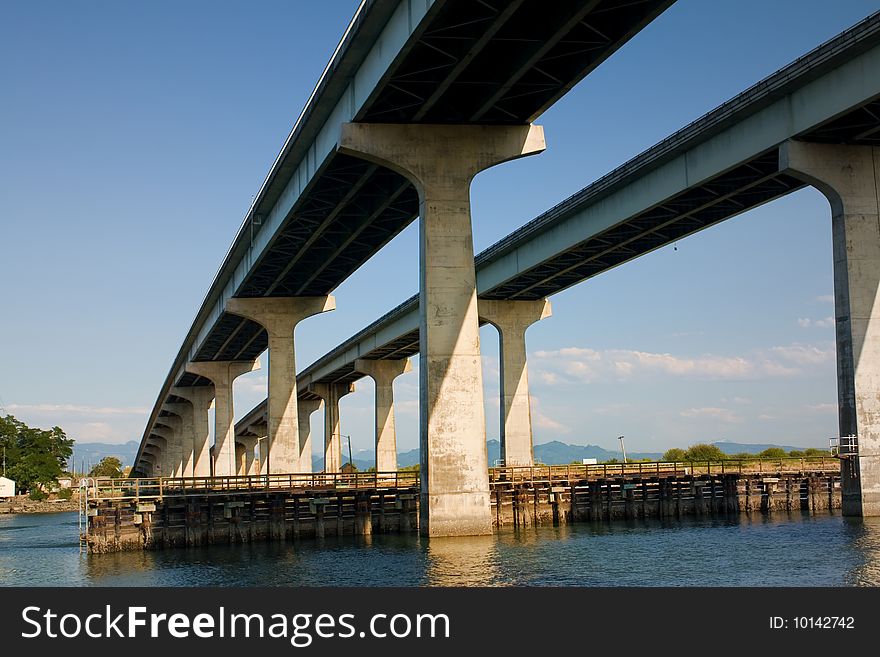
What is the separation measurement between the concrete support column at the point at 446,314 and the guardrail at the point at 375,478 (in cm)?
1082

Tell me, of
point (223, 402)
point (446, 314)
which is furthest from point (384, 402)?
point (446, 314)

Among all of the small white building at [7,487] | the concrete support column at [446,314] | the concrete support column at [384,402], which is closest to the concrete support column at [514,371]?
the concrete support column at [446,314]

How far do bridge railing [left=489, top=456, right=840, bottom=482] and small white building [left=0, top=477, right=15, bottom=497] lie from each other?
336ft

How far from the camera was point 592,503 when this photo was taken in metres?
53.9

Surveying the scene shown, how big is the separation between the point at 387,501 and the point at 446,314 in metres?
12.6

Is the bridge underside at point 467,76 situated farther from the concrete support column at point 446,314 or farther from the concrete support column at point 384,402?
the concrete support column at point 384,402

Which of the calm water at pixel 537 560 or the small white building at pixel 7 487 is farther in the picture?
the small white building at pixel 7 487

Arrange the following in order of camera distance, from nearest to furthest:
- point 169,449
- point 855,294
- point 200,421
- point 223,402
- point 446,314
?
point 446,314 → point 855,294 → point 223,402 → point 200,421 → point 169,449

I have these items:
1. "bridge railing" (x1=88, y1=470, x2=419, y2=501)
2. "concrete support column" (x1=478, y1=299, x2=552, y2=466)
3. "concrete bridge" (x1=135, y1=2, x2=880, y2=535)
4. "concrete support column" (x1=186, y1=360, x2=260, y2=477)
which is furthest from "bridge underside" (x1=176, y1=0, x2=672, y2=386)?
"concrete support column" (x1=186, y1=360, x2=260, y2=477)

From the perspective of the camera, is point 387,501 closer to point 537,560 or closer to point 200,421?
point 537,560

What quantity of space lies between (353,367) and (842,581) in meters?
98.0

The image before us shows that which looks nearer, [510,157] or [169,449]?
[510,157]

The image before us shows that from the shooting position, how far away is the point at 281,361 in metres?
76.1

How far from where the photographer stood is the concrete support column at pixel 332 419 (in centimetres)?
14000
